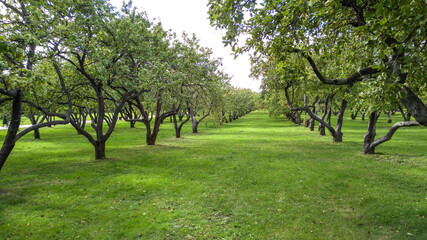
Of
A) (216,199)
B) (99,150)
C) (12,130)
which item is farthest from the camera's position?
(99,150)

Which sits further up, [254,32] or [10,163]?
[254,32]

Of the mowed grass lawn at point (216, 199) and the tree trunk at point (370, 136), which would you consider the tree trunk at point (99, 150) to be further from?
the tree trunk at point (370, 136)

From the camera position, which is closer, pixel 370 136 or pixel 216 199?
pixel 216 199

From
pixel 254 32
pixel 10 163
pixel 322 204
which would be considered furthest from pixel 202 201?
pixel 10 163

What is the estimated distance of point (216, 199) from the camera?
30.1ft

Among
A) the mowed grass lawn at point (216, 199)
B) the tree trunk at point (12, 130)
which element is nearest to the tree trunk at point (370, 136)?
the mowed grass lawn at point (216, 199)

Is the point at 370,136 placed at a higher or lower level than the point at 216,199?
higher

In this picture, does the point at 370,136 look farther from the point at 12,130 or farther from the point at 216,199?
the point at 12,130

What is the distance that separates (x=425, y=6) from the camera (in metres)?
4.83

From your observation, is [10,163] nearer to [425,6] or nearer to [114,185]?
[114,185]

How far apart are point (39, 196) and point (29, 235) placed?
348 cm

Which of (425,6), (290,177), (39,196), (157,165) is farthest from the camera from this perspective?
(157,165)

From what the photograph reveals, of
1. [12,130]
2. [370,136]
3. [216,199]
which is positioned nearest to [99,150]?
[12,130]

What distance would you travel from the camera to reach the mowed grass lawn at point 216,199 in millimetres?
6911
